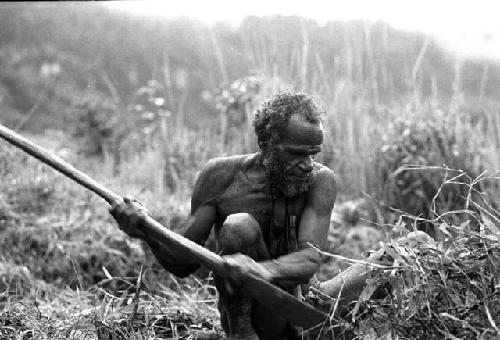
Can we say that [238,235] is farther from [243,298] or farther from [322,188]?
[322,188]

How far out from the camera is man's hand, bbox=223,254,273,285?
3074 mm

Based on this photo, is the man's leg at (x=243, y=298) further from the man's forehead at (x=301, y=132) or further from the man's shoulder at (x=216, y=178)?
the man's forehead at (x=301, y=132)

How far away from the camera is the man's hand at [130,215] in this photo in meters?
3.05

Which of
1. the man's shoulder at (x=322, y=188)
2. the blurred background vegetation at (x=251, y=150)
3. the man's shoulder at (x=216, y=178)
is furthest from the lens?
the blurred background vegetation at (x=251, y=150)

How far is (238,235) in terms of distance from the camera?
10.5 feet

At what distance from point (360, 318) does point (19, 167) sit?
4.17 meters

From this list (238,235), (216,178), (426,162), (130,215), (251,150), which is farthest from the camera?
(251,150)

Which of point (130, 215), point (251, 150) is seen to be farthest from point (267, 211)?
point (251, 150)

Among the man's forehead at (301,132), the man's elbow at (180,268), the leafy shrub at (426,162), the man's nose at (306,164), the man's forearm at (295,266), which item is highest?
the man's forehead at (301,132)

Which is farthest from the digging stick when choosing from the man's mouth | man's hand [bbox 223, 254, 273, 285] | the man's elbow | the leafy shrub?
the leafy shrub

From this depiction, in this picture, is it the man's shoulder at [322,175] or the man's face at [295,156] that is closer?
the man's face at [295,156]

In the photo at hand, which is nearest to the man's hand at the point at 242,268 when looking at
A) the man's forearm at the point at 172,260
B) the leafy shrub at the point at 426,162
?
the man's forearm at the point at 172,260

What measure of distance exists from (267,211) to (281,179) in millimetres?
179

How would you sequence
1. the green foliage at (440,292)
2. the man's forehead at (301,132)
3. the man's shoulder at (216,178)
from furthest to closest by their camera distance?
the man's shoulder at (216,178)
the man's forehead at (301,132)
the green foliage at (440,292)
